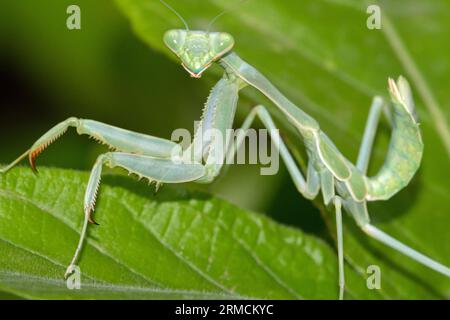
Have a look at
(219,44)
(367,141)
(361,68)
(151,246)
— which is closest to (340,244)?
(367,141)

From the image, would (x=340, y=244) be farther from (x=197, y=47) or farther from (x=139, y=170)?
(x=197, y=47)

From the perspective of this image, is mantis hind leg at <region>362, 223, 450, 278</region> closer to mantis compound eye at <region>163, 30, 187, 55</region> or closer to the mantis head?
the mantis head

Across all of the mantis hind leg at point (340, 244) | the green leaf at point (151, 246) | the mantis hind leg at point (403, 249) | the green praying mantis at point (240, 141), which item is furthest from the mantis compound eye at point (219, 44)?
the mantis hind leg at point (403, 249)

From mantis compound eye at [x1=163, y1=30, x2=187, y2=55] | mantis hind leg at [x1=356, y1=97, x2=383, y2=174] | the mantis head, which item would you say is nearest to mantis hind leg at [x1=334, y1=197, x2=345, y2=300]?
mantis hind leg at [x1=356, y1=97, x2=383, y2=174]

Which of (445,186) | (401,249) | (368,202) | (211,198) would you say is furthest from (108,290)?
(445,186)

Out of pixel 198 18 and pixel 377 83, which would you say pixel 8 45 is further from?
pixel 377 83

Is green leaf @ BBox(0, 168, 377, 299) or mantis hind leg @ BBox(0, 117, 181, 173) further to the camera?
mantis hind leg @ BBox(0, 117, 181, 173)

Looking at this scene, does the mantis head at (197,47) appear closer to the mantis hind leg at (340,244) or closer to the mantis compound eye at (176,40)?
the mantis compound eye at (176,40)
